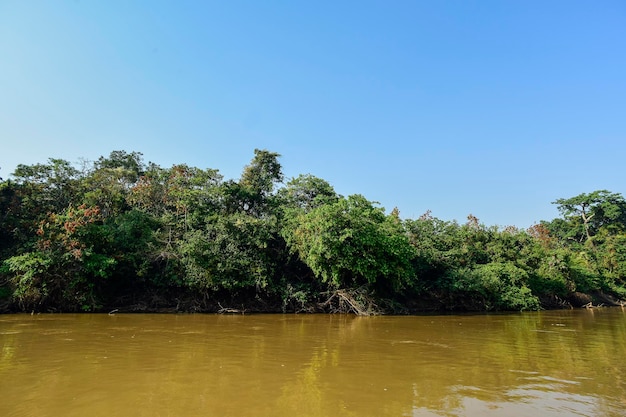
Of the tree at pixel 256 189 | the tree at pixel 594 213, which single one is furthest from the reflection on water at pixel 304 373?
the tree at pixel 594 213

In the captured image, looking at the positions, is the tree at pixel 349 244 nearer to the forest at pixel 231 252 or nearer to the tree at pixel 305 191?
the forest at pixel 231 252

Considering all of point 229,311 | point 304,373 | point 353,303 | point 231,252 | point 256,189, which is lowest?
point 304,373

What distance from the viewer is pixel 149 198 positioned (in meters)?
20.9

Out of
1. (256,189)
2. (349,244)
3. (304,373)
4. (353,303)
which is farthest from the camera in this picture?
(256,189)

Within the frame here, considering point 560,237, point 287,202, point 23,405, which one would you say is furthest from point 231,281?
point 560,237

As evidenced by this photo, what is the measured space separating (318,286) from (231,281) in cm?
432

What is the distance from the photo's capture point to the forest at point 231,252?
15.5 metres

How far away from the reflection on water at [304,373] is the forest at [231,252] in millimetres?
5643

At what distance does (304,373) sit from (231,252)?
37.6 feet

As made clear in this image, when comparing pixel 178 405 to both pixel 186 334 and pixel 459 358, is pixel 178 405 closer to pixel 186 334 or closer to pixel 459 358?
pixel 459 358

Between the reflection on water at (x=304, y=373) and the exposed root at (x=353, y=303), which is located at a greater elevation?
the exposed root at (x=353, y=303)

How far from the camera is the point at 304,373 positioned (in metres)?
6.04

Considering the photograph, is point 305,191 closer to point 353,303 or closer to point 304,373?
point 353,303

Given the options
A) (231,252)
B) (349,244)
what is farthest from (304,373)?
(231,252)
